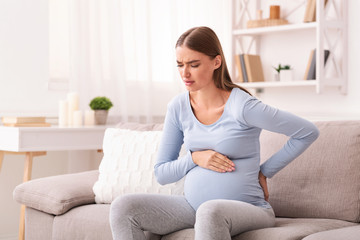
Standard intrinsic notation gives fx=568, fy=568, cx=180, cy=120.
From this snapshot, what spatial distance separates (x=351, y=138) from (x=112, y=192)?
1018 millimetres

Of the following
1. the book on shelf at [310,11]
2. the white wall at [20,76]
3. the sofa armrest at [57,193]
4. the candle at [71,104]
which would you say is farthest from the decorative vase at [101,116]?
the book on shelf at [310,11]

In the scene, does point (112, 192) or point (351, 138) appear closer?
point (351, 138)

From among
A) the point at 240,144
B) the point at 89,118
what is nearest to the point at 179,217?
the point at 240,144

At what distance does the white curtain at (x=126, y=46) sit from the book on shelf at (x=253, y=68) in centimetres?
32

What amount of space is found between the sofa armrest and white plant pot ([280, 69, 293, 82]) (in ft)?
6.01

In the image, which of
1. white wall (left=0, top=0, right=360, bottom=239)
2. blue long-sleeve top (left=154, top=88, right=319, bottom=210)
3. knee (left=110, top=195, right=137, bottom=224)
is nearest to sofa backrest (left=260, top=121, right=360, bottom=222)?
blue long-sleeve top (left=154, top=88, right=319, bottom=210)

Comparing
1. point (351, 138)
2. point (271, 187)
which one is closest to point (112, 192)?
point (271, 187)

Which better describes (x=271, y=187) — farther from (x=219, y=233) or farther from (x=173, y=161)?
(x=219, y=233)

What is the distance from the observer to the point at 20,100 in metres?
3.56

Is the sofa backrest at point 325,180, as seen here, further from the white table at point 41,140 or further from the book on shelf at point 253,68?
the book on shelf at point 253,68

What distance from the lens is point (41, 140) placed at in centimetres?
308

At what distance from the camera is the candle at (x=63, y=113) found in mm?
3441

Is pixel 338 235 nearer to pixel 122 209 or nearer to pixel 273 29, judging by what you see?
pixel 122 209

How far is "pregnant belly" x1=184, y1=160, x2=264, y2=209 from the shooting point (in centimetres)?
191
